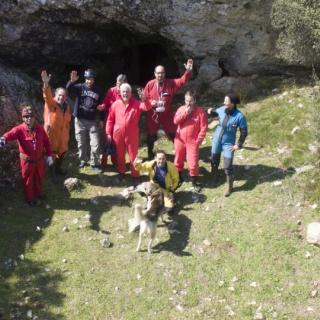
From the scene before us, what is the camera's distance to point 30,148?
1051 centimetres

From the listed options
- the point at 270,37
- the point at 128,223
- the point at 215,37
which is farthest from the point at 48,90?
the point at 270,37

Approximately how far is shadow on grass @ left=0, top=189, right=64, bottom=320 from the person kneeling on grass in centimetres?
221

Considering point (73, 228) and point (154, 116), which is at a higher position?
point (154, 116)

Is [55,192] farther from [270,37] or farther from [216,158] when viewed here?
[270,37]

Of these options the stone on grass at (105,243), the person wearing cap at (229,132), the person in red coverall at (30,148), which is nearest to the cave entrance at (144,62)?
the person wearing cap at (229,132)

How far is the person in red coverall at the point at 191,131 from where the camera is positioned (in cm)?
1094

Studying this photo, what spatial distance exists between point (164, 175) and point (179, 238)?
1.26 m

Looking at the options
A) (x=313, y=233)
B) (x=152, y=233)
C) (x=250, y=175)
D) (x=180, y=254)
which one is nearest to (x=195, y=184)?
(x=250, y=175)

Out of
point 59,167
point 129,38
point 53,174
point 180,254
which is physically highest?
point 129,38

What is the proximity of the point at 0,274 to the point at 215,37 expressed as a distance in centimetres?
800

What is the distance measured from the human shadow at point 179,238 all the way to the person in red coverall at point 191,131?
1.02 metres

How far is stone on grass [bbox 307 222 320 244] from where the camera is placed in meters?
9.35

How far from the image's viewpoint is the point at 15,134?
408 inches

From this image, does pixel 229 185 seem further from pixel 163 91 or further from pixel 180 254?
pixel 163 91
